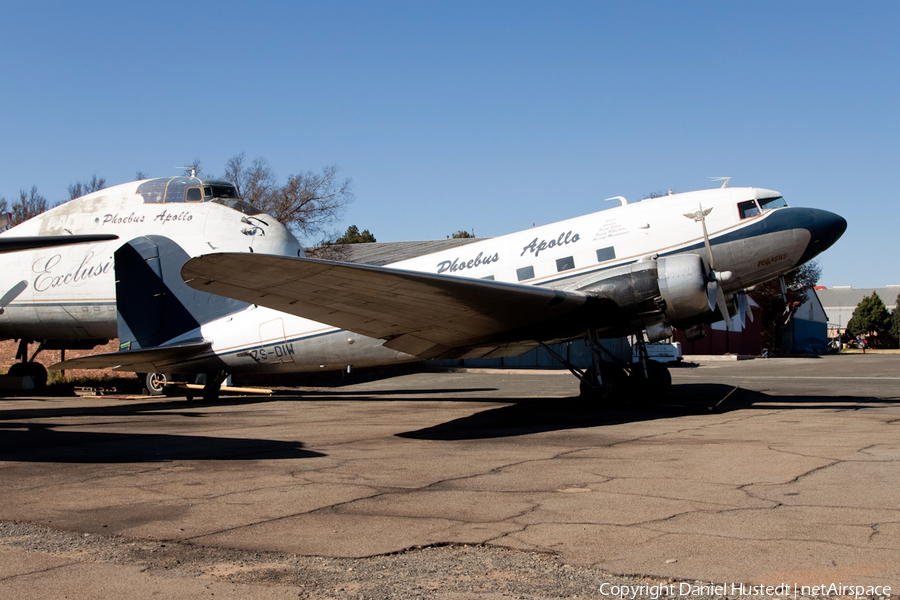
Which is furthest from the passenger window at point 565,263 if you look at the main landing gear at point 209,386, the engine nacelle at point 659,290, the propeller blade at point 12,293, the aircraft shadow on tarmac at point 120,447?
the propeller blade at point 12,293

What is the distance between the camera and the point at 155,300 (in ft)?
59.2

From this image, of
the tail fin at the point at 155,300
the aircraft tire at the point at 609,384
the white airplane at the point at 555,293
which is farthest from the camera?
the tail fin at the point at 155,300

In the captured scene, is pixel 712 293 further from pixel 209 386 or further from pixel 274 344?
pixel 209 386

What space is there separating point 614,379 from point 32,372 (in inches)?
859

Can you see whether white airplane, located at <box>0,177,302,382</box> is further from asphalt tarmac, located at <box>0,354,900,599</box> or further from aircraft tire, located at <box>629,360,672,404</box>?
aircraft tire, located at <box>629,360,672,404</box>

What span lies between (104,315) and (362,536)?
20.1 metres

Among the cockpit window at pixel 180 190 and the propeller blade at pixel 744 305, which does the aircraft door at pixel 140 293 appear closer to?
the cockpit window at pixel 180 190

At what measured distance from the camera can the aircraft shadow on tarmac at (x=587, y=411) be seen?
11.3 metres

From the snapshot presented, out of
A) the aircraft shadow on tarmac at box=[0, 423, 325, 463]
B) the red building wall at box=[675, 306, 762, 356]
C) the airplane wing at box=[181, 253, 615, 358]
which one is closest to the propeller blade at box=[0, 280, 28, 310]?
the aircraft shadow on tarmac at box=[0, 423, 325, 463]

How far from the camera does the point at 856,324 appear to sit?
84375 millimetres

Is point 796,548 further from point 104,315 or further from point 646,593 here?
point 104,315

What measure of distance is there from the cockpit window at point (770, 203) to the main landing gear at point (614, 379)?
3.72 metres

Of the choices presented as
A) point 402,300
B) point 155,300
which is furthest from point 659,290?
point 155,300

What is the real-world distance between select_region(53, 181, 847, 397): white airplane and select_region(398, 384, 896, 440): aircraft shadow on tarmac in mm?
661
